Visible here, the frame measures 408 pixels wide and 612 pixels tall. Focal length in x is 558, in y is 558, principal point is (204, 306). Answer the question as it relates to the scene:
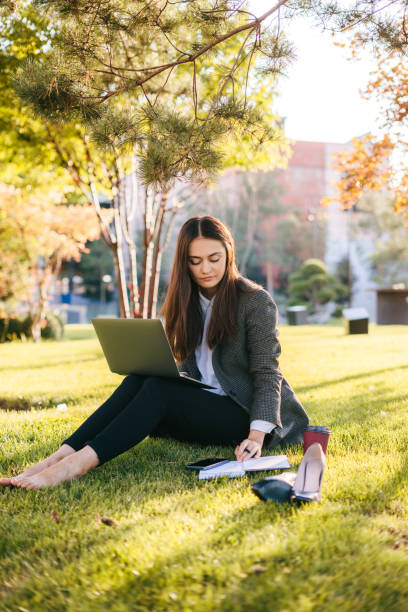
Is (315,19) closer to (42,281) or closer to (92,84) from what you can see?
(92,84)

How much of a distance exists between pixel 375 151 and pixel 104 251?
2127 cm

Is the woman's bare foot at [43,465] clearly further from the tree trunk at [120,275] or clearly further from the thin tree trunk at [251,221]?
the thin tree trunk at [251,221]

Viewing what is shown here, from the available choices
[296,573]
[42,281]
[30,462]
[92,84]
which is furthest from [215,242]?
[42,281]

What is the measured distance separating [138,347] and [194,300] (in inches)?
18.6

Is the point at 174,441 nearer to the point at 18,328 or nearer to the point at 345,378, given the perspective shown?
the point at 345,378

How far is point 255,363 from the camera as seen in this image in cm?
268

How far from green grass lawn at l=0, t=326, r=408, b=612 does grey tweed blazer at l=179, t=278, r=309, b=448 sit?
239 mm

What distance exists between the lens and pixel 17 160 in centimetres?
861

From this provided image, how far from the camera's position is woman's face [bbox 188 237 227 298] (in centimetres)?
279

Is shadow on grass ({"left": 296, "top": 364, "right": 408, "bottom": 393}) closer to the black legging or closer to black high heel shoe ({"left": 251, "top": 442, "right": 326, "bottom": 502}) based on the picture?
the black legging

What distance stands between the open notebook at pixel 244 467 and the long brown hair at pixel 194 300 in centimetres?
61

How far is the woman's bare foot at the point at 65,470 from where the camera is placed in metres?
2.28

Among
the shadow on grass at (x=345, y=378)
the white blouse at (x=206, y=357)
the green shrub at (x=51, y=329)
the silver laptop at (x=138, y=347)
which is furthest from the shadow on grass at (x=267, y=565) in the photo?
the green shrub at (x=51, y=329)

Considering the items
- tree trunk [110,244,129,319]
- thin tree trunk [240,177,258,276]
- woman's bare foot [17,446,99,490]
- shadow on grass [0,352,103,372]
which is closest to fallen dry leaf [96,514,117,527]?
woman's bare foot [17,446,99,490]
